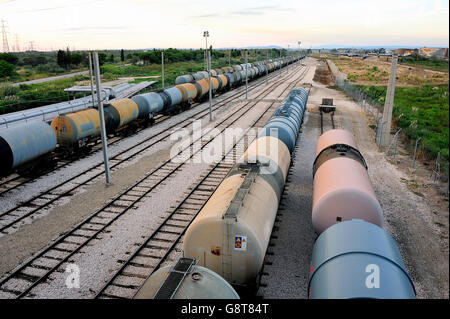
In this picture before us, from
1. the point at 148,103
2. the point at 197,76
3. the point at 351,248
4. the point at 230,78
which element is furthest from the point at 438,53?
the point at 197,76

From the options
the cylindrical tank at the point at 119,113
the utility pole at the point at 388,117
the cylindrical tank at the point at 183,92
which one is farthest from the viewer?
the cylindrical tank at the point at 183,92

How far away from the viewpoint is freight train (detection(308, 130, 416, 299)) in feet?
21.8

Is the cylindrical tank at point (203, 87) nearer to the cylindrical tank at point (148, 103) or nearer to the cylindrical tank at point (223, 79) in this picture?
the cylindrical tank at point (223, 79)

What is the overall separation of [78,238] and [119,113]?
1460 cm

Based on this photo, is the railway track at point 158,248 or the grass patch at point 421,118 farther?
the grass patch at point 421,118

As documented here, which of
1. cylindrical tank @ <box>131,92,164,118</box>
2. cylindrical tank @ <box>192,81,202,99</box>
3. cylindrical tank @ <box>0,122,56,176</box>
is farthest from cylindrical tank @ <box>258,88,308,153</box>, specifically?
cylindrical tank @ <box>192,81,202,99</box>

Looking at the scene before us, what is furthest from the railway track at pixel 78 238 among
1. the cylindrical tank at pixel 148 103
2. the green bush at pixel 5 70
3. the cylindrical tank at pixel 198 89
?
the green bush at pixel 5 70

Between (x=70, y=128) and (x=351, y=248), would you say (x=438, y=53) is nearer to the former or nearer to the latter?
(x=351, y=248)

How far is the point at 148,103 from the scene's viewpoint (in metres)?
30.8

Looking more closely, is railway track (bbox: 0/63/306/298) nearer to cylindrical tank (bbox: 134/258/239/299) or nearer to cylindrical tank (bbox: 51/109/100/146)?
cylindrical tank (bbox: 51/109/100/146)

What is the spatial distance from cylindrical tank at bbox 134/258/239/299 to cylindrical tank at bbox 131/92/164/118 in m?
24.4

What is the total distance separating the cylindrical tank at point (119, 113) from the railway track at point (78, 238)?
6.73m

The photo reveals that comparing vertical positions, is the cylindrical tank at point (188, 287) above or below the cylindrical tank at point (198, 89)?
below

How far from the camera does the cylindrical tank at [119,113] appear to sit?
1000 inches
